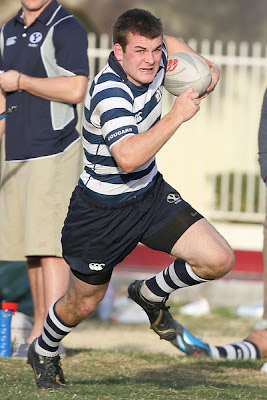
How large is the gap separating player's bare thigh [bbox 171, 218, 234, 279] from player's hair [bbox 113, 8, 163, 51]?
119 cm

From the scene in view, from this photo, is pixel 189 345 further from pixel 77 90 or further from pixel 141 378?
pixel 77 90

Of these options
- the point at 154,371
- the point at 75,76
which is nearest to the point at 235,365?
the point at 154,371

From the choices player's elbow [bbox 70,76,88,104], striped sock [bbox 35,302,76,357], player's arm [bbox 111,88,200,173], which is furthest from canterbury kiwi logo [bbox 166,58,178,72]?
striped sock [bbox 35,302,76,357]

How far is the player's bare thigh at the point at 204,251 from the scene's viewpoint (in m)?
5.18

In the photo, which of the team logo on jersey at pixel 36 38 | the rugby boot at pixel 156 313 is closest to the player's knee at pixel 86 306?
the rugby boot at pixel 156 313

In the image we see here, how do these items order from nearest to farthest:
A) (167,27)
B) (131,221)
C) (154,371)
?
1. (131,221)
2. (154,371)
3. (167,27)

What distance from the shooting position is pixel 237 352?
726 centimetres

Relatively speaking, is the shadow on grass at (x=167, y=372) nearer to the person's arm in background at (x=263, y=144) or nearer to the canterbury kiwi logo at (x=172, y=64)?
the person's arm in background at (x=263, y=144)

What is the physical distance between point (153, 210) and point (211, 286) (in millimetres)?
5755

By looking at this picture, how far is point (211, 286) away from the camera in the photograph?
11.0 m

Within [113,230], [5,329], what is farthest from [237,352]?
[113,230]

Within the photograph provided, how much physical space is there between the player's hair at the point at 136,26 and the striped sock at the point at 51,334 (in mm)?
1742

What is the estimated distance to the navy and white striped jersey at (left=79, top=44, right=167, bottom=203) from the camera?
4844 mm

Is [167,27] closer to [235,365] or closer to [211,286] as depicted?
[211,286]
